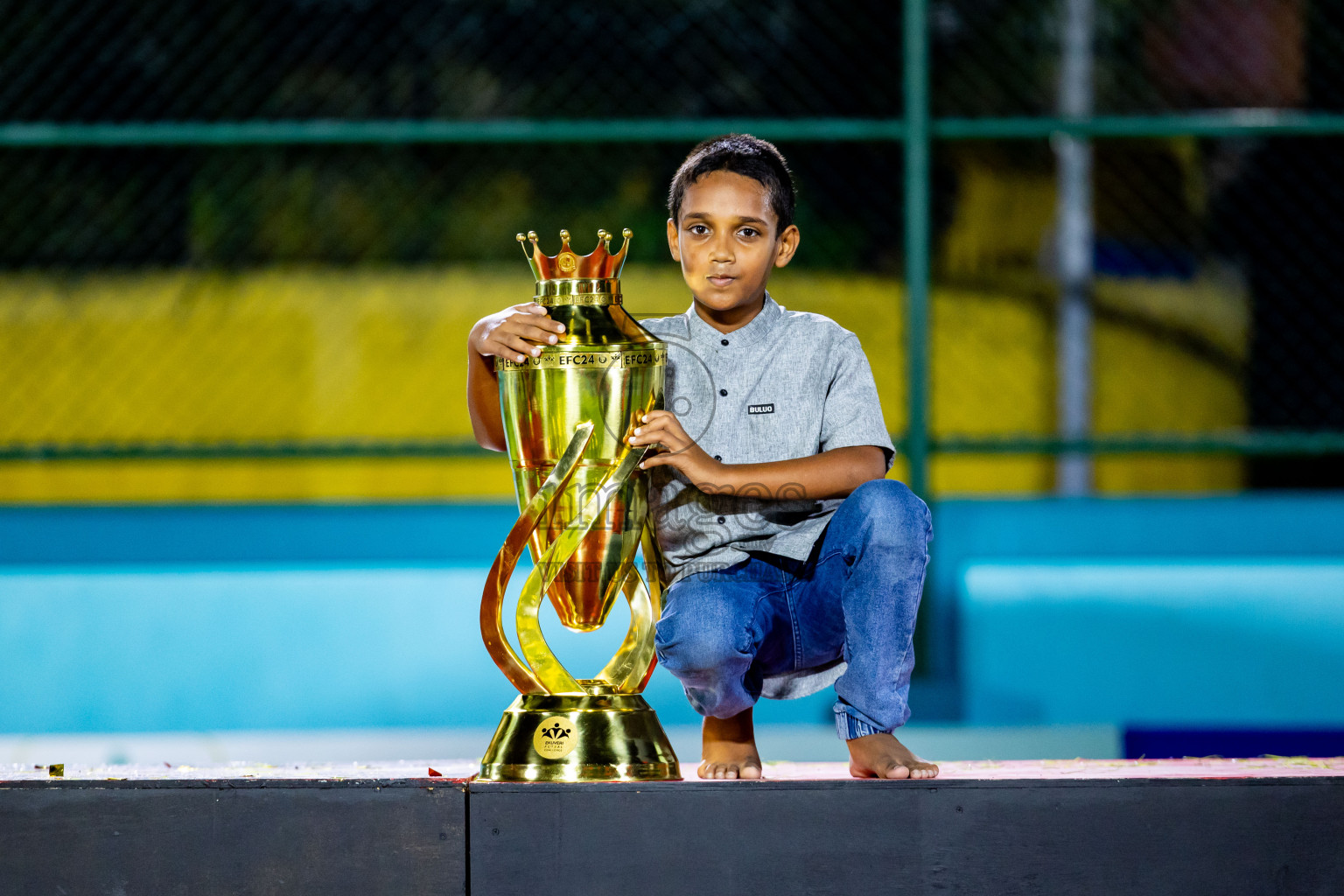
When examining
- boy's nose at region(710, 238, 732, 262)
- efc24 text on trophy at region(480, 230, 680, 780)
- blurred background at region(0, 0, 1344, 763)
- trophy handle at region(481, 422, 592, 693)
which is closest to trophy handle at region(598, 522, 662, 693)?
efc24 text on trophy at region(480, 230, 680, 780)

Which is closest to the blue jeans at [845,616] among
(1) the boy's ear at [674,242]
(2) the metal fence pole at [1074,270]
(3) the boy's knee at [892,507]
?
(3) the boy's knee at [892,507]

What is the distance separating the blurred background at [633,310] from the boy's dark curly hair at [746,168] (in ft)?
5.24

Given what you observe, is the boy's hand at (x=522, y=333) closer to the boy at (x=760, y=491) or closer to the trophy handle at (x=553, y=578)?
the boy at (x=760, y=491)

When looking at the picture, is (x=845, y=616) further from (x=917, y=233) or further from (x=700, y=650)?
(x=917, y=233)

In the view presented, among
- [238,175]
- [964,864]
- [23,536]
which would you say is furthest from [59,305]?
[964,864]

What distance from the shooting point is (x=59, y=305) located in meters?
4.62

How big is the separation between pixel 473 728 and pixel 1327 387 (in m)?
2.98

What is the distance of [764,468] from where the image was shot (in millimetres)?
1614

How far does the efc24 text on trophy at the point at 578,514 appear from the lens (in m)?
1.55

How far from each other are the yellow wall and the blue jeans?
8.18 feet

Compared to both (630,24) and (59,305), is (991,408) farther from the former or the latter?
(59,305)

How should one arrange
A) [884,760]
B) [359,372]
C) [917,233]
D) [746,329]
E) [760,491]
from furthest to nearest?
[359,372] → [917,233] → [746,329] → [760,491] → [884,760]

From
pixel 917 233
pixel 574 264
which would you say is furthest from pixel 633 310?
pixel 574 264

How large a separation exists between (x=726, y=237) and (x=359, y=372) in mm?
3228
